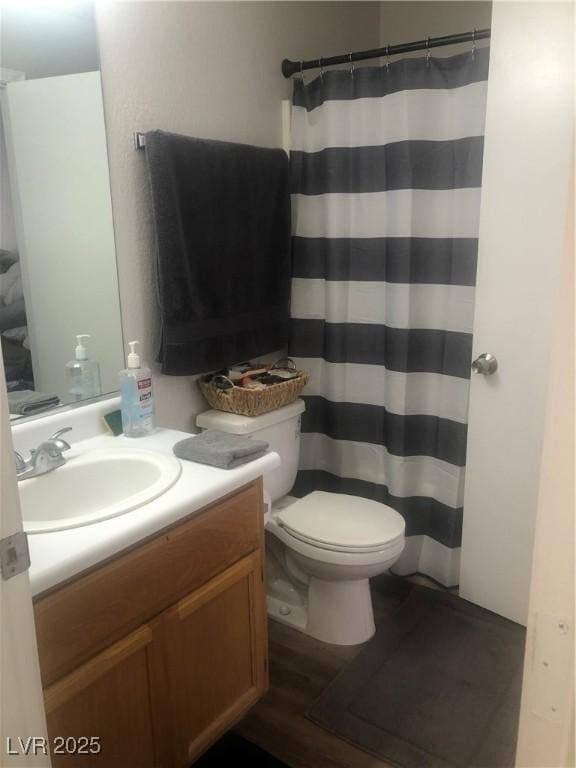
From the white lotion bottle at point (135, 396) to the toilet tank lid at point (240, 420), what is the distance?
31 centimetres

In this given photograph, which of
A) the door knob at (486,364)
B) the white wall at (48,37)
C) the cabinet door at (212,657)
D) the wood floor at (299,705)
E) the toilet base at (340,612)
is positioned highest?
the white wall at (48,37)

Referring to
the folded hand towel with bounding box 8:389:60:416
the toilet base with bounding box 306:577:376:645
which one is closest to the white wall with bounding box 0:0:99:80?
the folded hand towel with bounding box 8:389:60:416

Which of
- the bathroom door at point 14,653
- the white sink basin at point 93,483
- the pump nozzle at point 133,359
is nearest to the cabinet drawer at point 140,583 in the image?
the white sink basin at point 93,483

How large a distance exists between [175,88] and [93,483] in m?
1.20

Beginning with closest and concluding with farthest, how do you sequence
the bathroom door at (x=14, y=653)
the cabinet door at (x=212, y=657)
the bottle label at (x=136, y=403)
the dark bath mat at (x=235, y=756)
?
the bathroom door at (x=14, y=653) → the cabinet door at (x=212, y=657) → the dark bath mat at (x=235, y=756) → the bottle label at (x=136, y=403)

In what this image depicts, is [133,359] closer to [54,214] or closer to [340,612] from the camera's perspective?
[54,214]

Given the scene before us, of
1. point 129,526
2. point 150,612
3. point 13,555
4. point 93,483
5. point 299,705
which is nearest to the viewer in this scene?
point 13,555

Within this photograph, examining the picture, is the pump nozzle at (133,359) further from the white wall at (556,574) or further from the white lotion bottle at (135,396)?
the white wall at (556,574)

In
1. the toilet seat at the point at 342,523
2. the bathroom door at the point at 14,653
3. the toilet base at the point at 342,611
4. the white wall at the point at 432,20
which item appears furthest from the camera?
the white wall at the point at 432,20

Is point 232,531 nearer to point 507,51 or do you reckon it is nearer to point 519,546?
point 519,546

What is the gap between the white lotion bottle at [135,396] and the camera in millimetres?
1709

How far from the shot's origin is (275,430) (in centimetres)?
209

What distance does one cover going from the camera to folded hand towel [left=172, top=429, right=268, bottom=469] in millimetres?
1510

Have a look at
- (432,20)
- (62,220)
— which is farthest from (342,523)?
(432,20)
